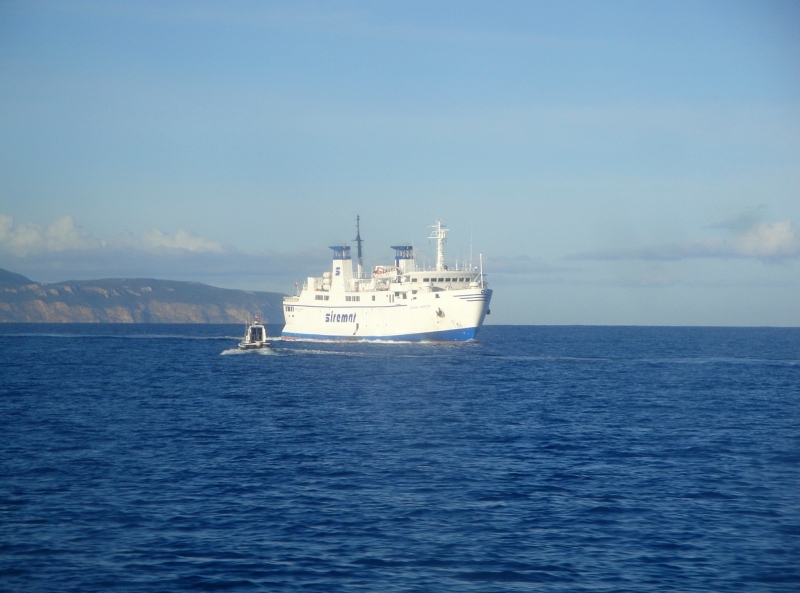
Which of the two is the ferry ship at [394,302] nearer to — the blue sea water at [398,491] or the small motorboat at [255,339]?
the small motorboat at [255,339]

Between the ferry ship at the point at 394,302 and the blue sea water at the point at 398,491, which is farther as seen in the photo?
the ferry ship at the point at 394,302

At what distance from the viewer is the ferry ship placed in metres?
95.3

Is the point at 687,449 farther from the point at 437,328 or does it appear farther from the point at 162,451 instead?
the point at 437,328

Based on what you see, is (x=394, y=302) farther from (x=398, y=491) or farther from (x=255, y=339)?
(x=398, y=491)

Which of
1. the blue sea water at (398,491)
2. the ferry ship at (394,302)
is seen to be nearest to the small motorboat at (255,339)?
the ferry ship at (394,302)

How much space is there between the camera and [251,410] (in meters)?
42.4

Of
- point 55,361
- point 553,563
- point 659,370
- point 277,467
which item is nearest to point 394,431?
point 277,467

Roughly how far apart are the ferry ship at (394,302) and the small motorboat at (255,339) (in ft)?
50.2

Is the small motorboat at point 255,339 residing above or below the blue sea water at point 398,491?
above

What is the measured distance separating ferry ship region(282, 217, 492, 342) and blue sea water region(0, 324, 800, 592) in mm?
44440

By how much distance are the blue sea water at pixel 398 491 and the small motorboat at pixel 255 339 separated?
39.8 meters

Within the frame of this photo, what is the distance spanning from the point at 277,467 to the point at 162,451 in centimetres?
545

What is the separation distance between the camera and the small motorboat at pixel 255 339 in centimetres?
9106

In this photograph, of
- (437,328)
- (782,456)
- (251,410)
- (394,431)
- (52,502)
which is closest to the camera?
(52,502)
